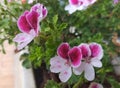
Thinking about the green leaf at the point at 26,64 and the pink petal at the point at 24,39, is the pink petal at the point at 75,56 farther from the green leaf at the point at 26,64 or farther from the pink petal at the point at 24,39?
the green leaf at the point at 26,64

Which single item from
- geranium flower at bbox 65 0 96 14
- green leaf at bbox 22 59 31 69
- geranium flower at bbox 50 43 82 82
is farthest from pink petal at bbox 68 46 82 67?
green leaf at bbox 22 59 31 69

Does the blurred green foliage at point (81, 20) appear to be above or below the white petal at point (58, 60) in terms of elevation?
above

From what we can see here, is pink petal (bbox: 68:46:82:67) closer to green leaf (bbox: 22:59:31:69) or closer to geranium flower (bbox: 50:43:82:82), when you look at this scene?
geranium flower (bbox: 50:43:82:82)

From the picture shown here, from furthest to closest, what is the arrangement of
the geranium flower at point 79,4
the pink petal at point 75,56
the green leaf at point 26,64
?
1. the green leaf at point 26,64
2. the geranium flower at point 79,4
3. the pink petal at point 75,56

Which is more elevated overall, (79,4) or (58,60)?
(79,4)

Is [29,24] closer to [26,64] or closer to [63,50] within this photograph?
[63,50]

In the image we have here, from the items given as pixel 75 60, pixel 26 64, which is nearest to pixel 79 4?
pixel 75 60

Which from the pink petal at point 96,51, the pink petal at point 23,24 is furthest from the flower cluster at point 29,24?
the pink petal at point 96,51
